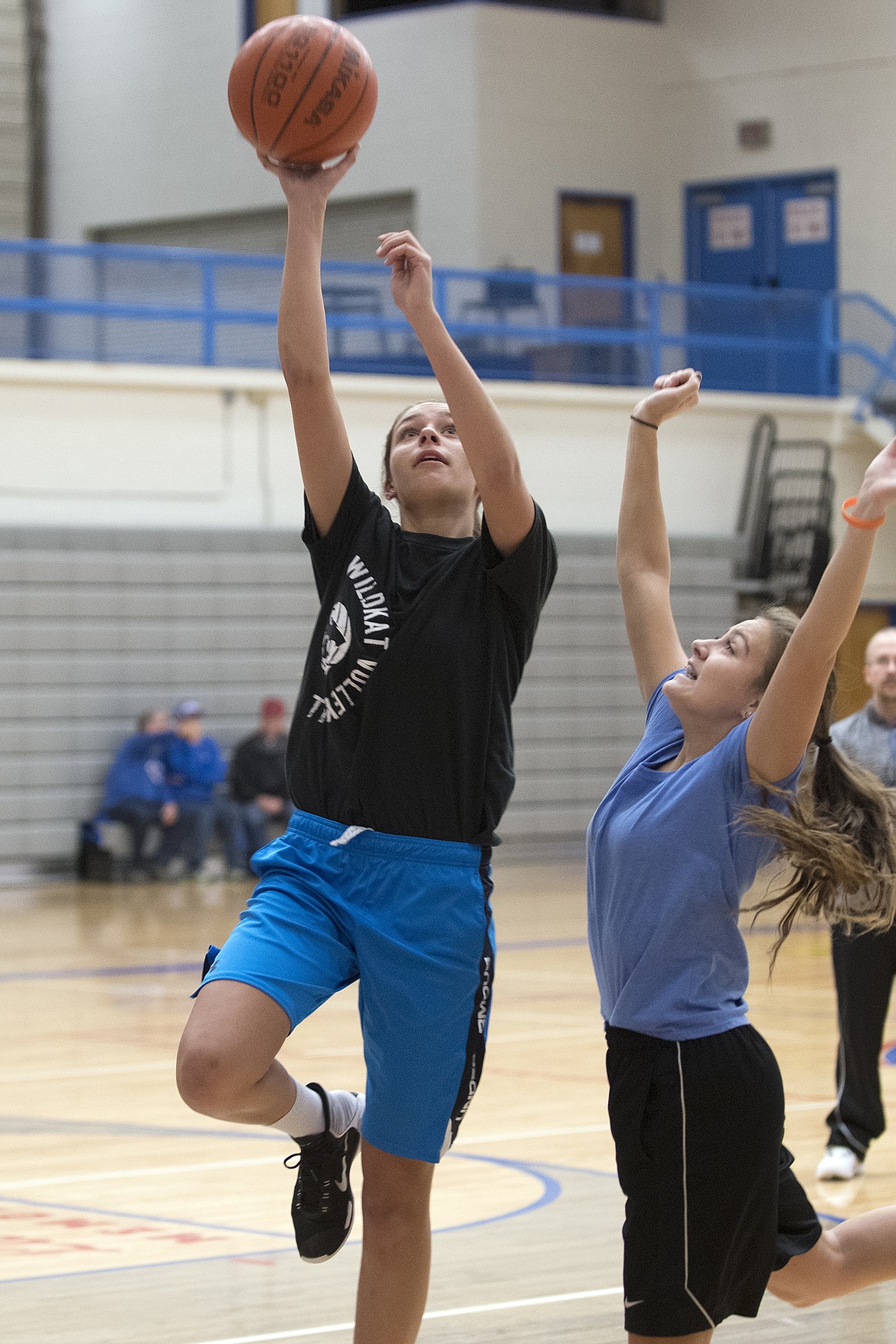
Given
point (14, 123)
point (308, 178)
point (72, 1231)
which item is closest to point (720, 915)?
point (308, 178)

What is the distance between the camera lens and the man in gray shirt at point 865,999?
17.5 feet

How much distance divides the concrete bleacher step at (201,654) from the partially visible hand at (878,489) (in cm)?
1160

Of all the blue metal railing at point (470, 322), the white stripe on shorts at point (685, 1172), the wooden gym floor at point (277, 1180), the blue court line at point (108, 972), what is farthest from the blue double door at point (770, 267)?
the white stripe on shorts at point (685, 1172)

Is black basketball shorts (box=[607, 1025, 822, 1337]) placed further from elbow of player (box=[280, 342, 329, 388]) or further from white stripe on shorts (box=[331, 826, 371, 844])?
elbow of player (box=[280, 342, 329, 388])

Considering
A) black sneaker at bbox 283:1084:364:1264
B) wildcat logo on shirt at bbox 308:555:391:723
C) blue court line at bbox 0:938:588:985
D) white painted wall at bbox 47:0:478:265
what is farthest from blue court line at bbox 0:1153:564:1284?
white painted wall at bbox 47:0:478:265

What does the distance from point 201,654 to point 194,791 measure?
1.28 m

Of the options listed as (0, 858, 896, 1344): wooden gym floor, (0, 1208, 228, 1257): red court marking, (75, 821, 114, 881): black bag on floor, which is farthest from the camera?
(75, 821, 114, 881): black bag on floor

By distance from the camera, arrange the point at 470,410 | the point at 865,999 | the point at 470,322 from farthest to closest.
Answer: the point at 470,322
the point at 865,999
the point at 470,410

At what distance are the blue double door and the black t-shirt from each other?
42.9ft

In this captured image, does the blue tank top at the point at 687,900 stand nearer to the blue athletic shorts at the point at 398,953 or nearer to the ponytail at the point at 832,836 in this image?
the ponytail at the point at 832,836

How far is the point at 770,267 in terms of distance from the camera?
18.5 m

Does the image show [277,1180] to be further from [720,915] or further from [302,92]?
[302,92]

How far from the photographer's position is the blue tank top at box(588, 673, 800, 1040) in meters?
2.78

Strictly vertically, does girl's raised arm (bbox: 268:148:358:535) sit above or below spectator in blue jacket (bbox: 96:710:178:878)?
above
